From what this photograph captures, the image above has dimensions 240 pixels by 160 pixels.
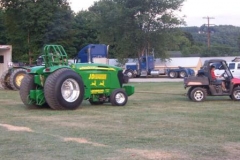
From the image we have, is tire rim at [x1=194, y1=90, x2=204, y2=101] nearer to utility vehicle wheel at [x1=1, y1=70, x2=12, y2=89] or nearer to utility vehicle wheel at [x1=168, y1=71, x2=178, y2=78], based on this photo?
utility vehicle wheel at [x1=1, y1=70, x2=12, y2=89]

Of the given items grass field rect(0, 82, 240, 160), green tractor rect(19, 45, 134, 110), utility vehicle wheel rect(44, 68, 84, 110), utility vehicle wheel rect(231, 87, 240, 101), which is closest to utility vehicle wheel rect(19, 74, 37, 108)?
green tractor rect(19, 45, 134, 110)

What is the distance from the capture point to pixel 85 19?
6969 cm

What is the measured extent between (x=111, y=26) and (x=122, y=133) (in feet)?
155

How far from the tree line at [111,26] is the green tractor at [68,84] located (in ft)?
104

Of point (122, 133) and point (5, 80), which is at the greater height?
point (5, 80)

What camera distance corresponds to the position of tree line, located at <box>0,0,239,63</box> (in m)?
50.2

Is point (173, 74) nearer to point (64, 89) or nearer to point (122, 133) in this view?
point (64, 89)

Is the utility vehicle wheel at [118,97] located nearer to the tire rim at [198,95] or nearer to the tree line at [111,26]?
the tire rim at [198,95]

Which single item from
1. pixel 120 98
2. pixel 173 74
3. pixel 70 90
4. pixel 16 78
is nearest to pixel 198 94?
pixel 120 98

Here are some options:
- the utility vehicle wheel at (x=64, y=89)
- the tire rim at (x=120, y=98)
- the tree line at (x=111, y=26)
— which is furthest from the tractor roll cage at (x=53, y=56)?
the tree line at (x=111, y=26)

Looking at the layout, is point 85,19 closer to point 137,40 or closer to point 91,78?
point 137,40

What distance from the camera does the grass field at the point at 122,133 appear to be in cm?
934

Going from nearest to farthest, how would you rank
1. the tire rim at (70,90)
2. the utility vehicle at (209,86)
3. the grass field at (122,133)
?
the grass field at (122,133) < the tire rim at (70,90) < the utility vehicle at (209,86)

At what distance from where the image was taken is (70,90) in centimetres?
1683
